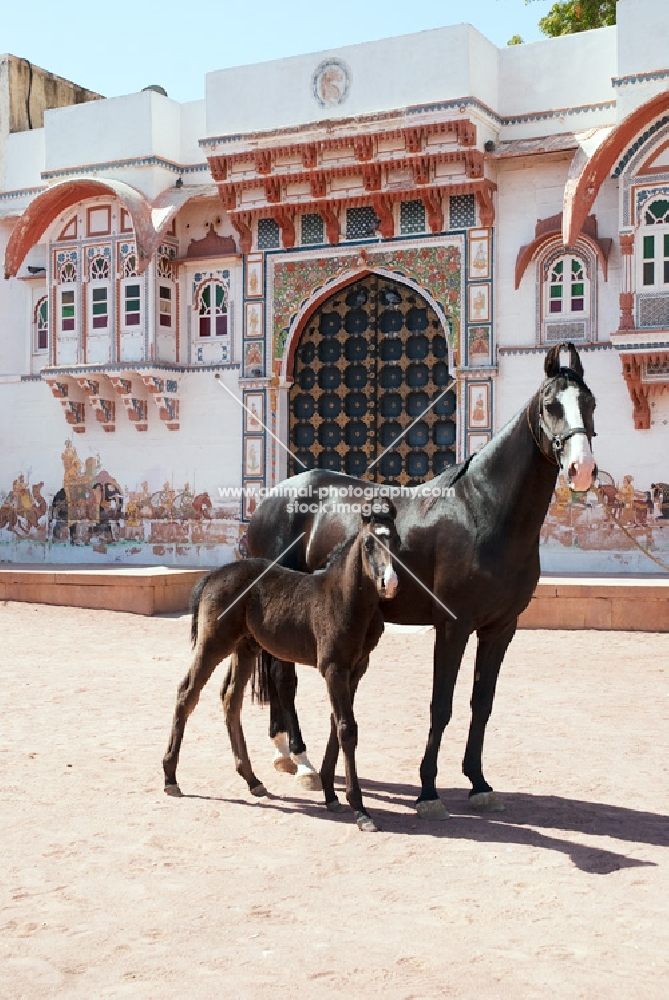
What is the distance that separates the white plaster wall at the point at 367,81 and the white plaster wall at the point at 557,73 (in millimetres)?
248

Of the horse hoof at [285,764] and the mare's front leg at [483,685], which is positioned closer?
the mare's front leg at [483,685]

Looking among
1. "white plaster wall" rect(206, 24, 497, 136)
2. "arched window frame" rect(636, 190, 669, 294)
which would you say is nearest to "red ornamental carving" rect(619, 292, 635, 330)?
"arched window frame" rect(636, 190, 669, 294)

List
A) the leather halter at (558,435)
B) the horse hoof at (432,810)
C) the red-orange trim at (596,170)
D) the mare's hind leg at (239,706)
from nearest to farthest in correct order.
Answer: the leather halter at (558,435) → the horse hoof at (432,810) → the mare's hind leg at (239,706) → the red-orange trim at (596,170)

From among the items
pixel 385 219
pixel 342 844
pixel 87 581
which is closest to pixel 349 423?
pixel 385 219

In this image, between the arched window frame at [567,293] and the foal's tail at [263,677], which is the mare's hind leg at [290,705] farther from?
the arched window frame at [567,293]

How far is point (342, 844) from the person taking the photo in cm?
498

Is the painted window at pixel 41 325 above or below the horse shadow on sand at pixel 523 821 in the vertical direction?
above

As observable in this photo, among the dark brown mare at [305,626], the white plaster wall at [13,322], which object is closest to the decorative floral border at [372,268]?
the white plaster wall at [13,322]

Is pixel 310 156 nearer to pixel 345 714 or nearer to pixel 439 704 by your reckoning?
pixel 439 704

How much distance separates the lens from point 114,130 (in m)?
18.0

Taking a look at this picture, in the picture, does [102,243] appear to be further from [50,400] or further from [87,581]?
[87,581]

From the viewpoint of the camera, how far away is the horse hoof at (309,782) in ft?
19.9

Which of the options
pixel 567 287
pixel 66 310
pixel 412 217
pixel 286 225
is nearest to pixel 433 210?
pixel 412 217

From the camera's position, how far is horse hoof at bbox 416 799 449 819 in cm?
539
